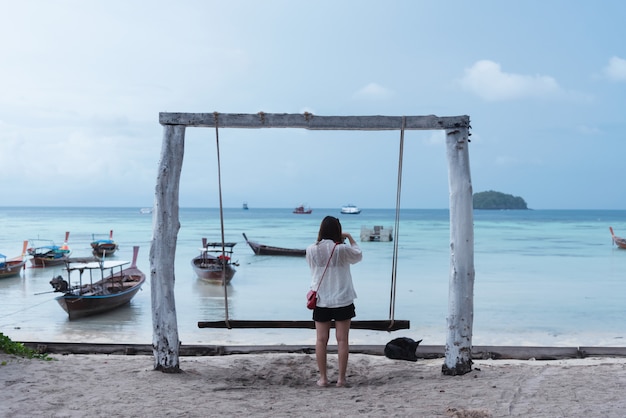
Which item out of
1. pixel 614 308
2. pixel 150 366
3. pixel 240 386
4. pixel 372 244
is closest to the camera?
pixel 240 386

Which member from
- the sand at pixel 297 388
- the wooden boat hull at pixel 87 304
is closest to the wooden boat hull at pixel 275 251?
the wooden boat hull at pixel 87 304

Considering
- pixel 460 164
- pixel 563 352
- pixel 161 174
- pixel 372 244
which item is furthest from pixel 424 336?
pixel 372 244

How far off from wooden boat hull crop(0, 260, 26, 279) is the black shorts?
51.6 feet

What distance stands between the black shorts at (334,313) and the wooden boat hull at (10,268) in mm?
15727

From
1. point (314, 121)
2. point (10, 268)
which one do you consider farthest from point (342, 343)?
point (10, 268)

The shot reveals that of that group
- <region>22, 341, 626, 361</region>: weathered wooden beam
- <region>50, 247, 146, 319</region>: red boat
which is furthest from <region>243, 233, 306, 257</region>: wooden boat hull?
<region>22, 341, 626, 361</region>: weathered wooden beam

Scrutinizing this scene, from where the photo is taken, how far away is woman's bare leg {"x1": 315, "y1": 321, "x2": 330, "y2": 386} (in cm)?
444

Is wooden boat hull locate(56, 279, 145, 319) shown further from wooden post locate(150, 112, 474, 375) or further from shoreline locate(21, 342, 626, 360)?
wooden post locate(150, 112, 474, 375)

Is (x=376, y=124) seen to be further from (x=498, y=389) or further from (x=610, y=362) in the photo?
(x=610, y=362)

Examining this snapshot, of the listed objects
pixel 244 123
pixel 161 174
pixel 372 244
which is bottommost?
pixel 372 244

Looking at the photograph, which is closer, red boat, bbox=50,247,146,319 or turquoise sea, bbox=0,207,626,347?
turquoise sea, bbox=0,207,626,347

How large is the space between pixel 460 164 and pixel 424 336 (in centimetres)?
569

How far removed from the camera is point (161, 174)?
491 centimetres

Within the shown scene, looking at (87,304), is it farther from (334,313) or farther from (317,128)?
(334,313)
